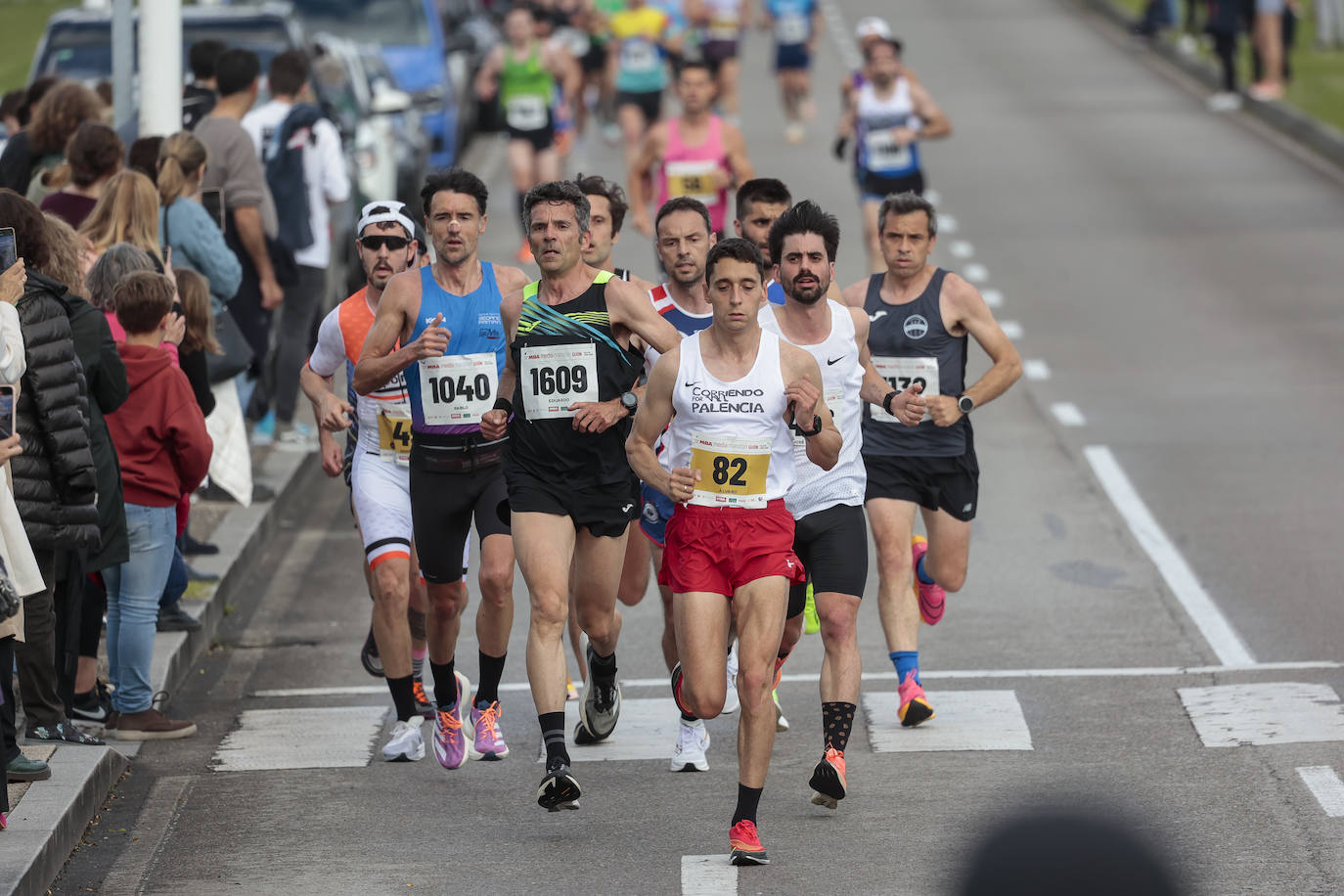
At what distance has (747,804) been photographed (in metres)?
7.23

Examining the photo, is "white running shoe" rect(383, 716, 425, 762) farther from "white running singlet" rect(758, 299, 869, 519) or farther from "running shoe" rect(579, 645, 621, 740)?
"white running singlet" rect(758, 299, 869, 519)

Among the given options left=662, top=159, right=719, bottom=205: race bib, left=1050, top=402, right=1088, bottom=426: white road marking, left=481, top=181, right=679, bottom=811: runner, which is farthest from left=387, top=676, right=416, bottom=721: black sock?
left=1050, top=402, right=1088, bottom=426: white road marking

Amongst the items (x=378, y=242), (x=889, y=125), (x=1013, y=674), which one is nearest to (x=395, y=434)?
(x=378, y=242)

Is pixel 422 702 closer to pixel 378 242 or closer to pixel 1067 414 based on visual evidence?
pixel 378 242

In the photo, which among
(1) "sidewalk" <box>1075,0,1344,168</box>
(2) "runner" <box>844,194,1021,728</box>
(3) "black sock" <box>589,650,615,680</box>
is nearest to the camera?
(3) "black sock" <box>589,650,615,680</box>

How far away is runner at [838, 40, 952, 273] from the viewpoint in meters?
16.7

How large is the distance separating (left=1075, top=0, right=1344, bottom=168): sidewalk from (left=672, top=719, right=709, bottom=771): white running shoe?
20060mm

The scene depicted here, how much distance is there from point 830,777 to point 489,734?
4.39ft

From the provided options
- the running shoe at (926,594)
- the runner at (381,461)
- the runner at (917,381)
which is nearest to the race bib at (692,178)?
the running shoe at (926,594)

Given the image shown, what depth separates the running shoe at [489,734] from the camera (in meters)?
8.28

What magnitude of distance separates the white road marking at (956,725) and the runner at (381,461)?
1799 mm

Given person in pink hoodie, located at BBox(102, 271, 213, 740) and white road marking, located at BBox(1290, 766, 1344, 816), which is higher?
person in pink hoodie, located at BBox(102, 271, 213, 740)

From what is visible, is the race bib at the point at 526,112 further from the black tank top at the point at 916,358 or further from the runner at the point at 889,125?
the black tank top at the point at 916,358

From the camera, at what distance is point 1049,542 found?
12.2 metres
